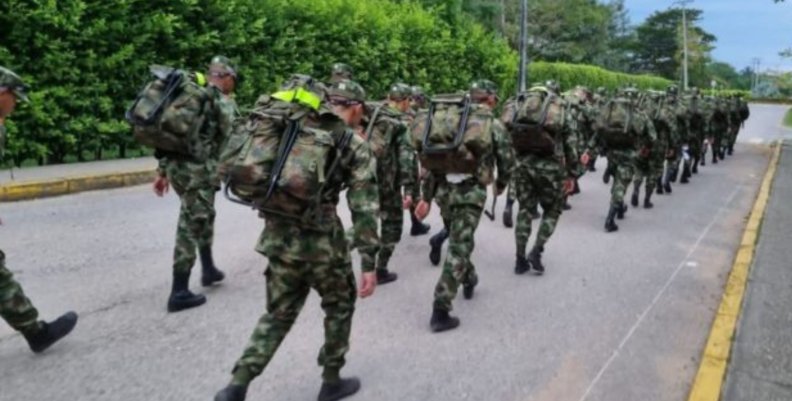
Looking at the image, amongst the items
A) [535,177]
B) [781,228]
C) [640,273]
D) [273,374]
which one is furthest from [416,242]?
[781,228]

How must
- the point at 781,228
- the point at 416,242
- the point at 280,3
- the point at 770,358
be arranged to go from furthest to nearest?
the point at 280,3 → the point at 781,228 → the point at 416,242 → the point at 770,358

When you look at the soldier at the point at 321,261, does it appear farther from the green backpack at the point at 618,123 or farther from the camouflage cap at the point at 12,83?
the green backpack at the point at 618,123

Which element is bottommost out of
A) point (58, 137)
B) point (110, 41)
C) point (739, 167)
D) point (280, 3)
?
point (739, 167)

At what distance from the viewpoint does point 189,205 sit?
5152mm

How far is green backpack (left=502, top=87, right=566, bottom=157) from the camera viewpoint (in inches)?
252

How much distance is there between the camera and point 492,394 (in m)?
3.95

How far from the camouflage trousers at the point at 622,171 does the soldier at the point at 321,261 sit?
5979 millimetres

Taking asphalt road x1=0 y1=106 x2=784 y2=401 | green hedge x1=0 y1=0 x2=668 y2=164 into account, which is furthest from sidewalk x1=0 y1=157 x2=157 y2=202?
asphalt road x1=0 y1=106 x2=784 y2=401

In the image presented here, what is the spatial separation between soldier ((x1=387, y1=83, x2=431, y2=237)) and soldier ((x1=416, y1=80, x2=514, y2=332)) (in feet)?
2.86

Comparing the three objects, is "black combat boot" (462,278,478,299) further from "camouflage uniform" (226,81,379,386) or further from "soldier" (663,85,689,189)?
"soldier" (663,85,689,189)

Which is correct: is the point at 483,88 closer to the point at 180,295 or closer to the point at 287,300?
the point at 287,300

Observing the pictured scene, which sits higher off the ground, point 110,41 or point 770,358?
point 110,41

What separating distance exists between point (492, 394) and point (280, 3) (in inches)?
480

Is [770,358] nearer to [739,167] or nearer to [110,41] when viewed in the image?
[110,41]
